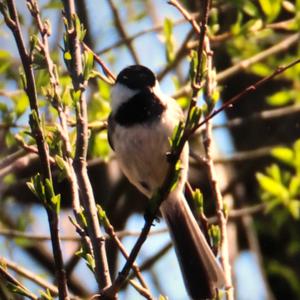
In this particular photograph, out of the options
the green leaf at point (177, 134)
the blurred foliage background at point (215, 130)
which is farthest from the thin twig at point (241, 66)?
the green leaf at point (177, 134)

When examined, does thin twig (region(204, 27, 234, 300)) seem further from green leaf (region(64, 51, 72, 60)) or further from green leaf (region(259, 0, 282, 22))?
green leaf (region(259, 0, 282, 22))

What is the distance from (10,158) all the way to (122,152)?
0.42 m

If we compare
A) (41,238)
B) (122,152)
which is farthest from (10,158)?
(41,238)

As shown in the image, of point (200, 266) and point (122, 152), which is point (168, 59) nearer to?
point (122, 152)

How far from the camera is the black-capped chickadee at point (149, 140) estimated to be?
8.91ft

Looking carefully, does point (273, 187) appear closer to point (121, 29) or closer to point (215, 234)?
point (121, 29)

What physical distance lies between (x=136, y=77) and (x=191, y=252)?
0.69 meters

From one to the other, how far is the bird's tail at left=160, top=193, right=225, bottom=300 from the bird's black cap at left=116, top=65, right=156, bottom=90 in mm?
512

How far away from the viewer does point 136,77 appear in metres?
2.90

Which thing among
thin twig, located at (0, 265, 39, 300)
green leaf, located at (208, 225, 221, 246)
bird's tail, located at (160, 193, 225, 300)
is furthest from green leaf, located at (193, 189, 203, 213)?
thin twig, located at (0, 265, 39, 300)

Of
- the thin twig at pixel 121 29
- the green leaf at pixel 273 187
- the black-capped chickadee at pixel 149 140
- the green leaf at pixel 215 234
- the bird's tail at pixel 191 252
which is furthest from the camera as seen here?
the thin twig at pixel 121 29

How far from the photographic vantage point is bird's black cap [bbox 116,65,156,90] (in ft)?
9.41

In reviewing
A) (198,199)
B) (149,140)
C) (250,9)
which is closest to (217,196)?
(198,199)

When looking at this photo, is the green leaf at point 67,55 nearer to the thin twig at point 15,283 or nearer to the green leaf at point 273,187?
the thin twig at point 15,283
